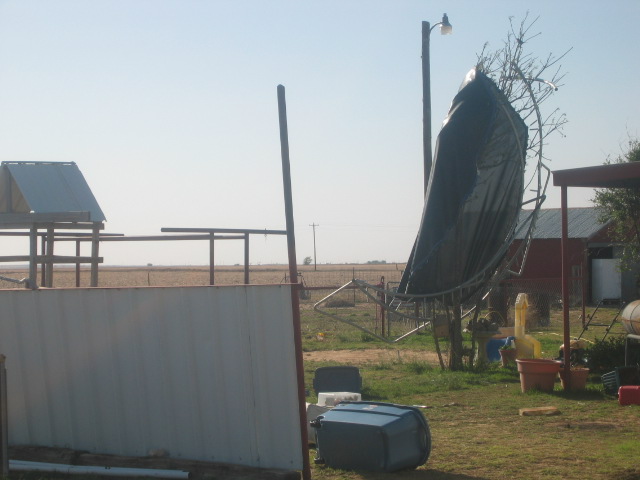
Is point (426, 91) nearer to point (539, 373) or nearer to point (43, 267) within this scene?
point (539, 373)

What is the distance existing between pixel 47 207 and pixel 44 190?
16.3 inches

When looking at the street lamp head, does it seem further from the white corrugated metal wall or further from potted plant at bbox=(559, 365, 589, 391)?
the white corrugated metal wall

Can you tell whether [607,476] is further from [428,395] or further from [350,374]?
[428,395]

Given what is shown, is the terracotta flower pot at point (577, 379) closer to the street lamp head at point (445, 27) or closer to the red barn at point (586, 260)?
the street lamp head at point (445, 27)

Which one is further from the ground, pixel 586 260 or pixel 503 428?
pixel 586 260

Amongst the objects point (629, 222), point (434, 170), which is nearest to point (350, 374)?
point (434, 170)

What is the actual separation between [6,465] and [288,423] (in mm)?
2257

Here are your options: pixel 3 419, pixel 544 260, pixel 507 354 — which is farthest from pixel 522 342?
pixel 544 260

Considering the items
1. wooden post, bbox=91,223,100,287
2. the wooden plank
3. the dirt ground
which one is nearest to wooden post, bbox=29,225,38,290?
wooden post, bbox=91,223,100,287

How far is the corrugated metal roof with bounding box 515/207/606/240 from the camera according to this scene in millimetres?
32406

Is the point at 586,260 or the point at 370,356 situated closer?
the point at 370,356

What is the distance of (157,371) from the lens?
6.52m

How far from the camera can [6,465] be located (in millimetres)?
6254

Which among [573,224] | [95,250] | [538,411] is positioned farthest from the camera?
[573,224]
